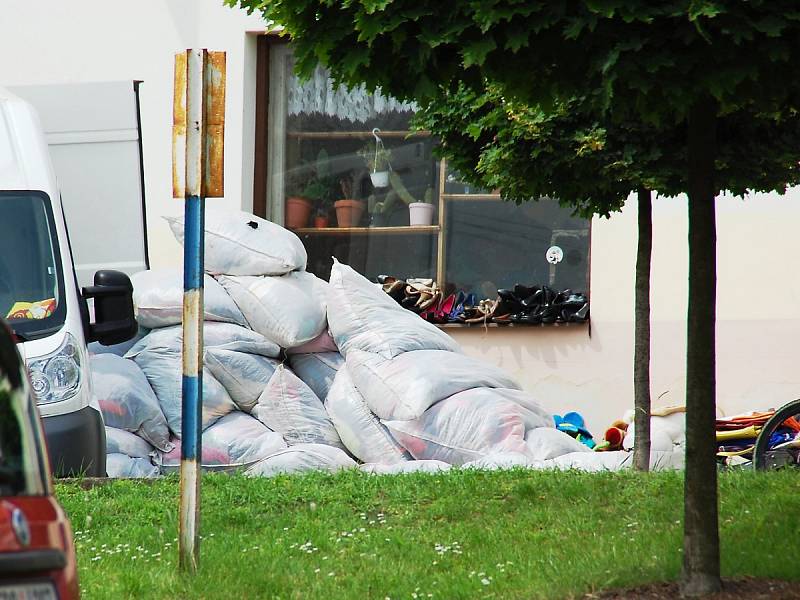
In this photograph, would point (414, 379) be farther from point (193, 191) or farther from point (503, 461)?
point (193, 191)

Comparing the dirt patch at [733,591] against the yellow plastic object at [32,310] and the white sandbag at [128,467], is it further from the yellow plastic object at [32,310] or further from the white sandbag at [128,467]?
the white sandbag at [128,467]

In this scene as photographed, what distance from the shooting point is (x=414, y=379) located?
27.6 ft

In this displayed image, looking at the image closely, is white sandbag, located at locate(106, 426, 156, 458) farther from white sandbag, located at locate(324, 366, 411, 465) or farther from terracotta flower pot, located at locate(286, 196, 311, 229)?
terracotta flower pot, located at locate(286, 196, 311, 229)

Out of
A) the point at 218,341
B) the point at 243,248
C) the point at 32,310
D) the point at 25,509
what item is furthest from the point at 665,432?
the point at 25,509

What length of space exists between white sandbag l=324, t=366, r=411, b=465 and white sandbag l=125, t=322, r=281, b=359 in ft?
2.42

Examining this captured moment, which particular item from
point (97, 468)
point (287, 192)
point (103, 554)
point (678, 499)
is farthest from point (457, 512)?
point (287, 192)

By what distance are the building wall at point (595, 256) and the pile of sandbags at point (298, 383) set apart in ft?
6.21

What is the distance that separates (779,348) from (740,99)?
7.14m

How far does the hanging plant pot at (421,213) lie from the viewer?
11852mm

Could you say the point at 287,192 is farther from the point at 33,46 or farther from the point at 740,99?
the point at 740,99

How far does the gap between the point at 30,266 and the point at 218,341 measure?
7.67 feet

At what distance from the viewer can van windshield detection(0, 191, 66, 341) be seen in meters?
6.95

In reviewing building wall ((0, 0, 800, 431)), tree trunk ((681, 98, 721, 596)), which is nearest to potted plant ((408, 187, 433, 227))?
building wall ((0, 0, 800, 431))

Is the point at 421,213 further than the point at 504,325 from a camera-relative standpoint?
Yes
